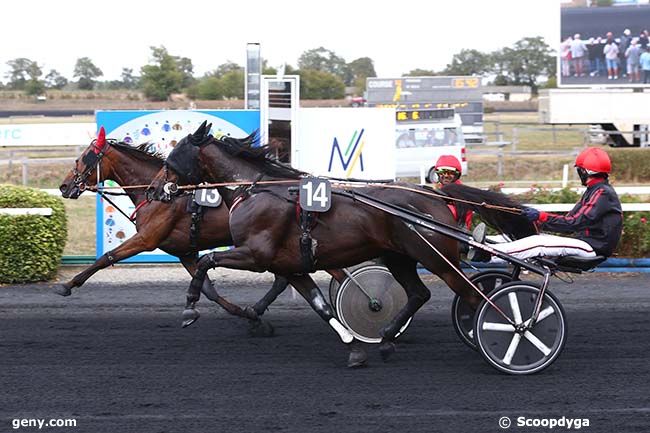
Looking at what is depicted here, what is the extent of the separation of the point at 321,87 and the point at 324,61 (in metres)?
15.8

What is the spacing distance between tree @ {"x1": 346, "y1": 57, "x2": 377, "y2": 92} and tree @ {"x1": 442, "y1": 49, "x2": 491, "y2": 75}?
15.2 ft

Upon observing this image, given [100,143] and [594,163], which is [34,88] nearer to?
[100,143]

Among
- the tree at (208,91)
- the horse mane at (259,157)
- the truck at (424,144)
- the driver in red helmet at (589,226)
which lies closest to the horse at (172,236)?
the horse mane at (259,157)

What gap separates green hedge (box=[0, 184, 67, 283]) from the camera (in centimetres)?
977

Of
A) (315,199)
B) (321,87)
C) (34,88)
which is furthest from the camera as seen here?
(321,87)

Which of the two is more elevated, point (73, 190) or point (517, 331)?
point (73, 190)

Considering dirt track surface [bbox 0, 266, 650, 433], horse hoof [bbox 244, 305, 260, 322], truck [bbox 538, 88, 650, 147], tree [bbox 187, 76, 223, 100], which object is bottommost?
dirt track surface [bbox 0, 266, 650, 433]

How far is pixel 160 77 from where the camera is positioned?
1213 inches

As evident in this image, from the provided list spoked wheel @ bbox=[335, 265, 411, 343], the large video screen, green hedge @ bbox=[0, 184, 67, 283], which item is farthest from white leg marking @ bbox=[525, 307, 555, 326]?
the large video screen

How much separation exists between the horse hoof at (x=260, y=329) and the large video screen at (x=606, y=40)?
18.6 meters

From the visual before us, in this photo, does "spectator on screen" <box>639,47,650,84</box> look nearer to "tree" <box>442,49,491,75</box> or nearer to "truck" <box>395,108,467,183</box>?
"truck" <box>395,108,467,183</box>

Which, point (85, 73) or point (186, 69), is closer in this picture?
point (186, 69)

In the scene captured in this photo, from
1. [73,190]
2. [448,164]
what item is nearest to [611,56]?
[448,164]

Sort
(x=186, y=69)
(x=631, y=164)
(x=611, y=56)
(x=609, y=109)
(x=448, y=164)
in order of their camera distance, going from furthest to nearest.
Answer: (x=186, y=69)
(x=609, y=109)
(x=611, y=56)
(x=631, y=164)
(x=448, y=164)
